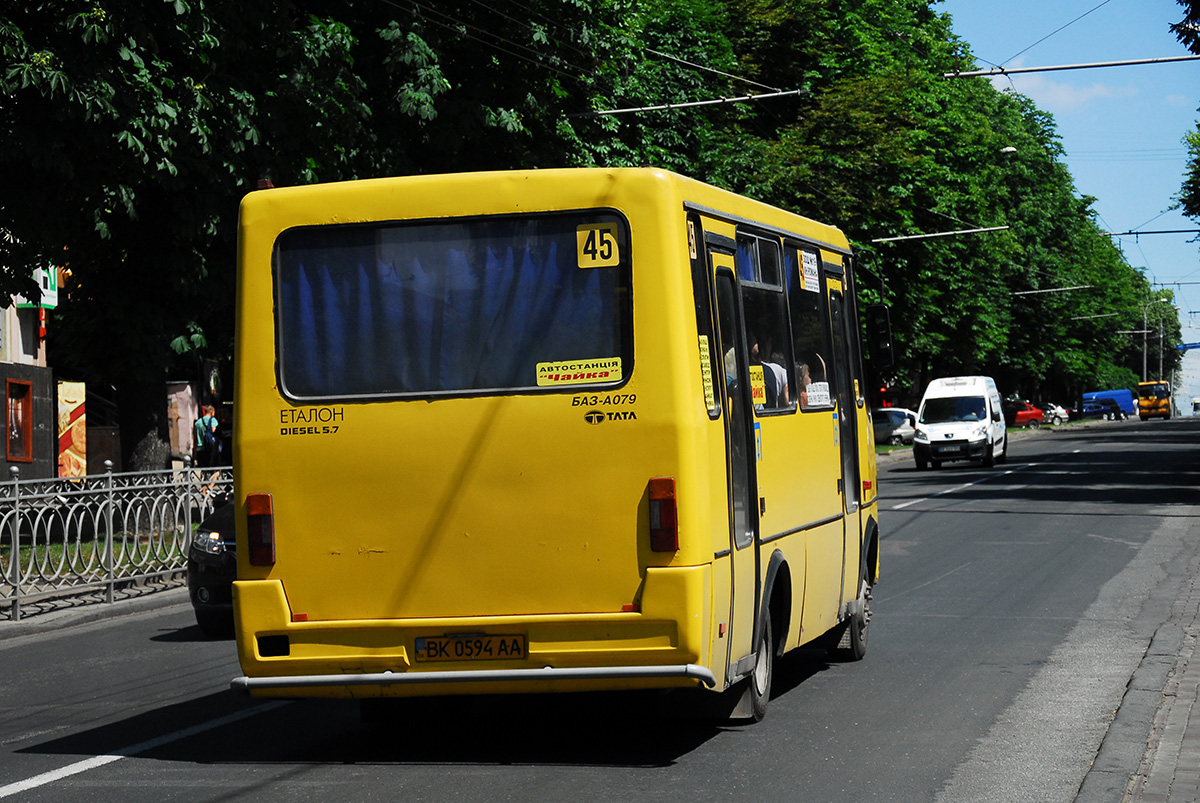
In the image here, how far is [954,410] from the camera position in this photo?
4141cm

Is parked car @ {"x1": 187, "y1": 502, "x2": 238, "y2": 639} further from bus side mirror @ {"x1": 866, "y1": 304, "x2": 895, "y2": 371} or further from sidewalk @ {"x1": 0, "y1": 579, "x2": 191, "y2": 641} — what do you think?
bus side mirror @ {"x1": 866, "y1": 304, "x2": 895, "y2": 371}

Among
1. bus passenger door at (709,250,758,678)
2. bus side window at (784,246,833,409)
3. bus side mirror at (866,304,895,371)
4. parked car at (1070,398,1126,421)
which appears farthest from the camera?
parked car at (1070,398,1126,421)

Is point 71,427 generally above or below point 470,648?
above

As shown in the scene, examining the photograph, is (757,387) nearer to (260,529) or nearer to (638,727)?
(638,727)

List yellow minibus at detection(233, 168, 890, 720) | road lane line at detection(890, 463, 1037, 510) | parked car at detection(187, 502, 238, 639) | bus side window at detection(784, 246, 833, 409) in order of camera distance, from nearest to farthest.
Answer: yellow minibus at detection(233, 168, 890, 720), bus side window at detection(784, 246, 833, 409), parked car at detection(187, 502, 238, 639), road lane line at detection(890, 463, 1037, 510)

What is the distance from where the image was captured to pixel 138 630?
14.1 metres

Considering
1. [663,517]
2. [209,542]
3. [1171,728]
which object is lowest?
[1171,728]

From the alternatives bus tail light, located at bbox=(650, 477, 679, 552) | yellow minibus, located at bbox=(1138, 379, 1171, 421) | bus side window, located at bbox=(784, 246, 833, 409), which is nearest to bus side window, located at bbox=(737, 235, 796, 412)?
bus side window, located at bbox=(784, 246, 833, 409)

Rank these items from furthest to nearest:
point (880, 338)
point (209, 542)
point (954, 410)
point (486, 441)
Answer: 1. point (954, 410)
2. point (209, 542)
3. point (880, 338)
4. point (486, 441)

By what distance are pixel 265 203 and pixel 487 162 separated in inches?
775

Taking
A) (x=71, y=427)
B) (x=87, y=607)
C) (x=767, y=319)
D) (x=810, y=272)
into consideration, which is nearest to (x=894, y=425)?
(x=71, y=427)

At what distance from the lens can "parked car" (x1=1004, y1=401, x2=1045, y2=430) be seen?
88.0 m

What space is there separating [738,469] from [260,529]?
7.76 feet

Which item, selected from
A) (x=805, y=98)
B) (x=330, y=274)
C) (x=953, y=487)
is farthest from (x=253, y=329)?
(x=805, y=98)
